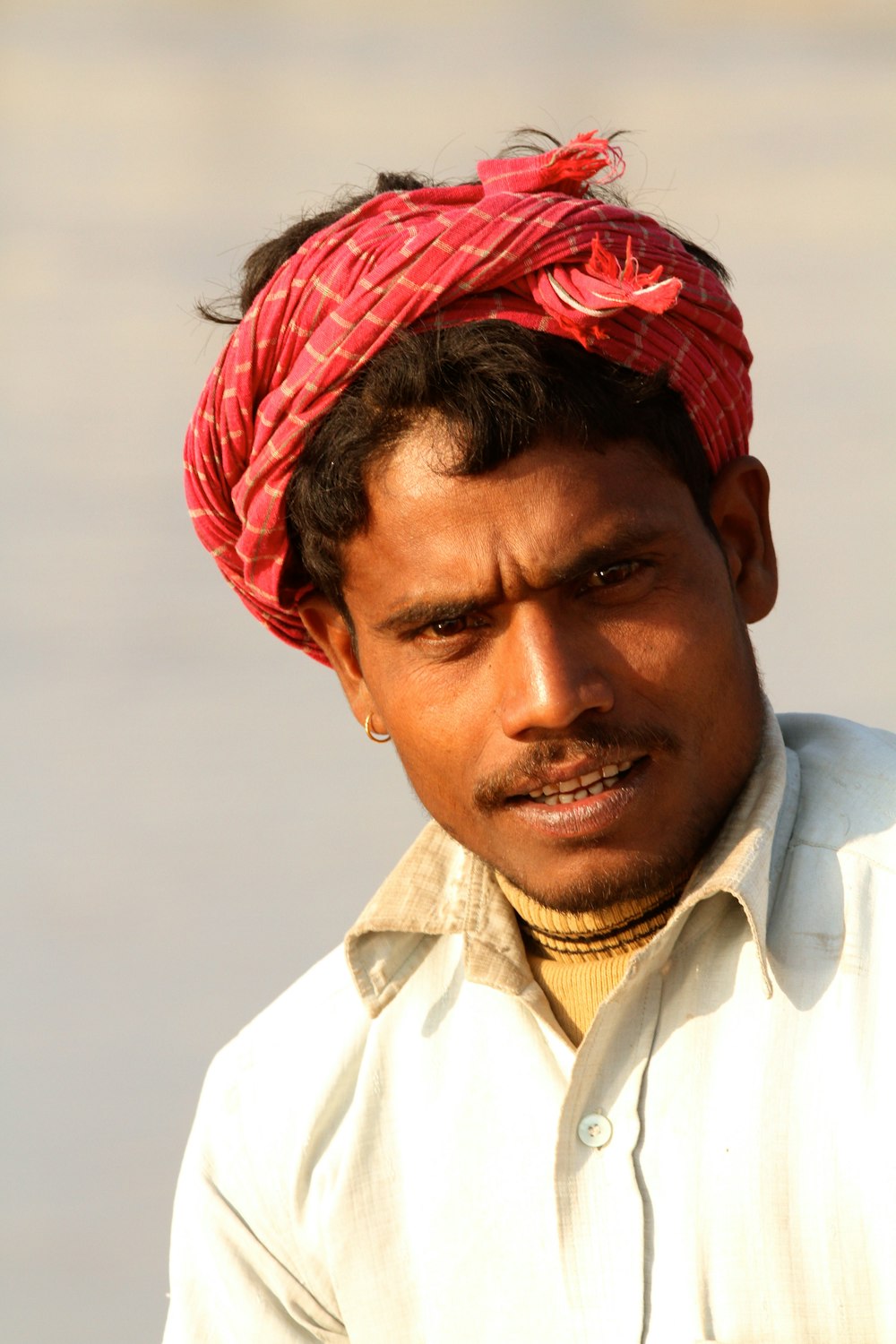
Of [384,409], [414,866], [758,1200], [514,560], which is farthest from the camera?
[414,866]

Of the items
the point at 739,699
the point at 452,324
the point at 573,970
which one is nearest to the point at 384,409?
the point at 452,324

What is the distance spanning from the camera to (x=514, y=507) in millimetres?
1946

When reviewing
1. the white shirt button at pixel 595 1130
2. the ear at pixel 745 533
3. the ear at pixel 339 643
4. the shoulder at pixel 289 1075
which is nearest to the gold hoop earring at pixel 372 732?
the ear at pixel 339 643

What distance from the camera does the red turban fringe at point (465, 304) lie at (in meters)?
2.02

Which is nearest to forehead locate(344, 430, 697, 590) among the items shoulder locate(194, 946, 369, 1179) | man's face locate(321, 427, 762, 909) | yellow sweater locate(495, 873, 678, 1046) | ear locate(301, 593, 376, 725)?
man's face locate(321, 427, 762, 909)

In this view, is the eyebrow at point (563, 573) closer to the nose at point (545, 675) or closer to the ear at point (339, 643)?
the nose at point (545, 675)

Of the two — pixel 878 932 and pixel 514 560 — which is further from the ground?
pixel 514 560

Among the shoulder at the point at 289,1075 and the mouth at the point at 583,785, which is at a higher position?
the mouth at the point at 583,785

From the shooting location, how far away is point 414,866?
2.22 m

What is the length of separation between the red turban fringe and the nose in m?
0.33

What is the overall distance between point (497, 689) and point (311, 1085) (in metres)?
0.54

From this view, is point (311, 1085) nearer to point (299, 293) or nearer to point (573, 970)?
point (573, 970)

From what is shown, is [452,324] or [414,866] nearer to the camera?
[452,324]

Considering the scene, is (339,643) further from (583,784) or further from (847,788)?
(847,788)
